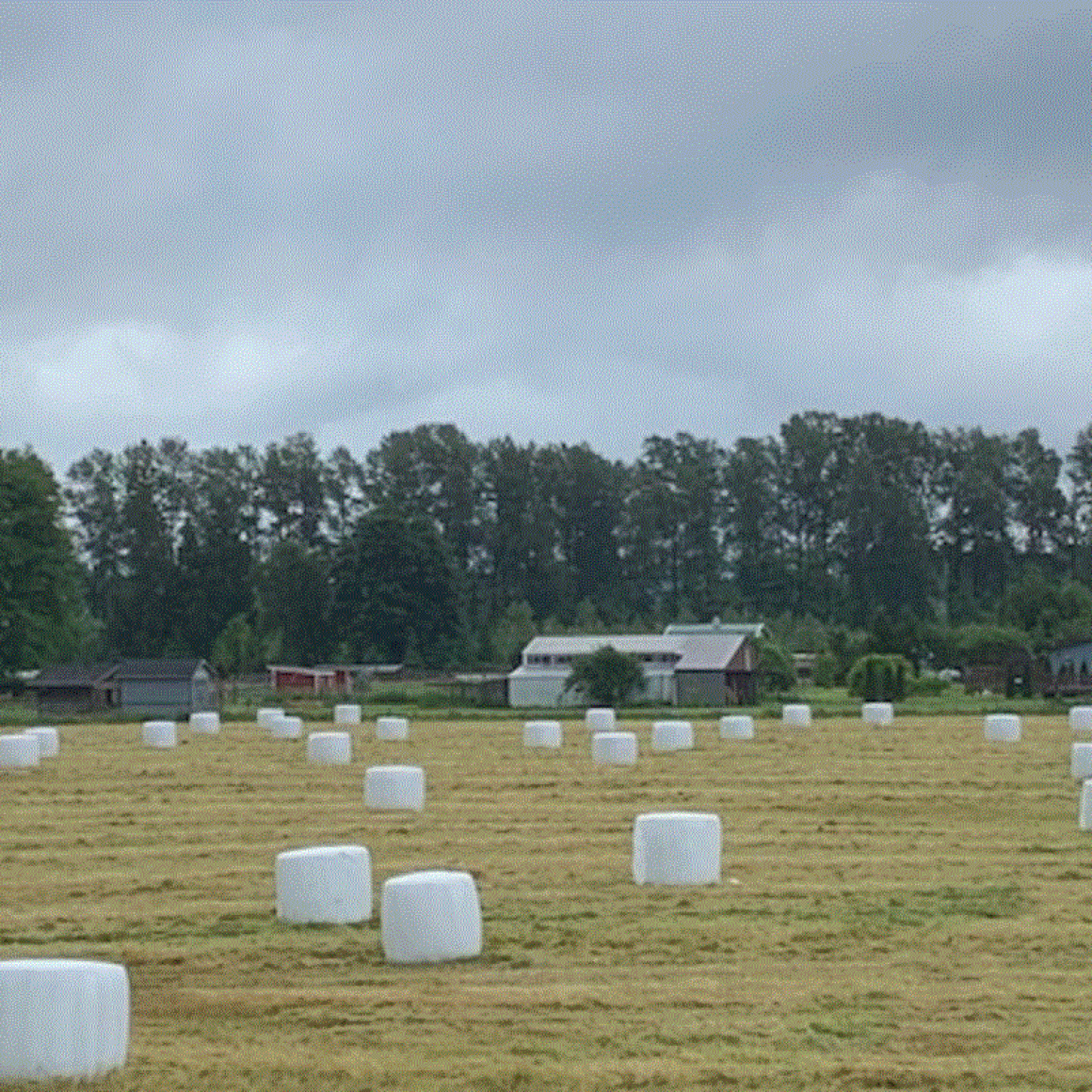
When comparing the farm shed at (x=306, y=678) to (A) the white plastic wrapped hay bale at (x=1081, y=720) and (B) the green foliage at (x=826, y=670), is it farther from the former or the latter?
(A) the white plastic wrapped hay bale at (x=1081, y=720)

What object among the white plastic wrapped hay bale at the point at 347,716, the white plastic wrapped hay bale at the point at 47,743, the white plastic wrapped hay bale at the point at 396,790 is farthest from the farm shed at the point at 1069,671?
the white plastic wrapped hay bale at the point at 396,790

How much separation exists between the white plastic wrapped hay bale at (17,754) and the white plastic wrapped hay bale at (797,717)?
1863cm

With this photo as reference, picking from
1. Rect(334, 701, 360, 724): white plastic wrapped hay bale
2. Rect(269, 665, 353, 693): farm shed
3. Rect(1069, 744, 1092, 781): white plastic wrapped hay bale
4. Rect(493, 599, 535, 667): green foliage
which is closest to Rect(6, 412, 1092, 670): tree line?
Rect(493, 599, 535, 667): green foliage

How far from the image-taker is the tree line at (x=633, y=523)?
14562 cm

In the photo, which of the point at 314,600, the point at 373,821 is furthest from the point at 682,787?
the point at 314,600

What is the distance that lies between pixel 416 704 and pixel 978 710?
20277mm

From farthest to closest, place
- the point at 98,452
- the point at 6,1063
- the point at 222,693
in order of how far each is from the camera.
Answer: the point at 98,452 < the point at 222,693 < the point at 6,1063

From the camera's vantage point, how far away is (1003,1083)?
425 inches

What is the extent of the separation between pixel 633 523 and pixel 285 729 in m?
111

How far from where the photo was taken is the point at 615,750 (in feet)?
119

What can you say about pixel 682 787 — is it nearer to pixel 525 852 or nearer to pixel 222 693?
pixel 525 852

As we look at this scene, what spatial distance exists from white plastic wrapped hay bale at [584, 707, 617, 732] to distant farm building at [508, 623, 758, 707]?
33.0 metres

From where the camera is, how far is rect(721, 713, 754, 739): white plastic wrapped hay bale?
45156mm

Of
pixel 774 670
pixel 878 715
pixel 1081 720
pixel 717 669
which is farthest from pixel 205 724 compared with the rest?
pixel 774 670
